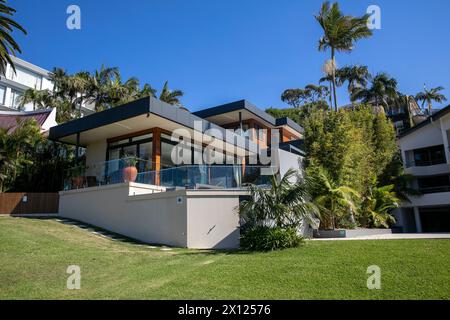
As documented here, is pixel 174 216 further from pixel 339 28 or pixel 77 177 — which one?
pixel 339 28

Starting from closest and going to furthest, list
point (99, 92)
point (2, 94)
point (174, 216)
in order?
point (174, 216), point (99, 92), point (2, 94)

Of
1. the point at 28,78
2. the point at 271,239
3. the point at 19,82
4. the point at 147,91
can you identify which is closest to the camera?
the point at 271,239

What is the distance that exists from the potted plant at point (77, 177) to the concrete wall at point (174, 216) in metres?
2.35

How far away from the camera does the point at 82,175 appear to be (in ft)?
55.3

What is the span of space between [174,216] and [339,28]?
17.4m

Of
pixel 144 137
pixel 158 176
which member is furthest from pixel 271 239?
pixel 144 137

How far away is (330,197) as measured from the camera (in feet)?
50.1

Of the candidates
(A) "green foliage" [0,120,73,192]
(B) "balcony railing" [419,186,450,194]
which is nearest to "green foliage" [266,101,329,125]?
(B) "balcony railing" [419,186,450,194]

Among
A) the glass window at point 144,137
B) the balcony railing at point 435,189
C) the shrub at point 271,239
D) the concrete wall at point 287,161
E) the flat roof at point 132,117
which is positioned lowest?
the shrub at point 271,239

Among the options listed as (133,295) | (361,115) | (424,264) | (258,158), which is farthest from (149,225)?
(361,115)

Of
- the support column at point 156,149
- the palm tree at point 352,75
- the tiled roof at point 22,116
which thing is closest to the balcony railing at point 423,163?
the palm tree at point 352,75

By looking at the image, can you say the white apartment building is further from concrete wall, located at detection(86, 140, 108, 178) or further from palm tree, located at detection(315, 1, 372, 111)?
palm tree, located at detection(315, 1, 372, 111)

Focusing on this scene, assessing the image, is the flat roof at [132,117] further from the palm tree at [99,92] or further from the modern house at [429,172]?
the modern house at [429,172]

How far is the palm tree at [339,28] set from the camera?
72.3 ft
